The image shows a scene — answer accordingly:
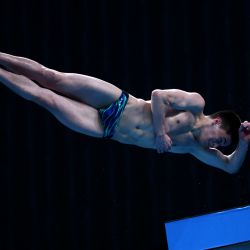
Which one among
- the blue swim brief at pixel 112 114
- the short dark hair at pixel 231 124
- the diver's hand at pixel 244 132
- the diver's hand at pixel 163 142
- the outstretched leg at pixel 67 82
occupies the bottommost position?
the diver's hand at pixel 163 142

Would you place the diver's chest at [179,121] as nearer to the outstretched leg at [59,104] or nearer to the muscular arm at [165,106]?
the muscular arm at [165,106]

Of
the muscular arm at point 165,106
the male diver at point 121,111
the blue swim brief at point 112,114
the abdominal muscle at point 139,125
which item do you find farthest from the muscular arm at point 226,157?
the blue swim brief at point 112,114

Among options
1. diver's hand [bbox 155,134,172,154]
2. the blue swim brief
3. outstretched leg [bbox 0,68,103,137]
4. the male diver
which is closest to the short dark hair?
the male diver

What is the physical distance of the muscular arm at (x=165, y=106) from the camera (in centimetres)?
377

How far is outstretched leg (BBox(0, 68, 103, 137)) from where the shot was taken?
12.2 feet

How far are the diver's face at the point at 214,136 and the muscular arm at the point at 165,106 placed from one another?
0.59ft

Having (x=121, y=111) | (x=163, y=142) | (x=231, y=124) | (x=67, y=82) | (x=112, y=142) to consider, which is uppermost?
(x=112, y=142)

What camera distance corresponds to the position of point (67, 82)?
3836 millimetres

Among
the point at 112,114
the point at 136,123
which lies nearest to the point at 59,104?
the point at 112,114

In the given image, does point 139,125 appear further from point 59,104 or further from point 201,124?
point 59,104

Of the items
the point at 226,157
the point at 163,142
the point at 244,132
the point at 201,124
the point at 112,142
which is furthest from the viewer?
the point at 112,142

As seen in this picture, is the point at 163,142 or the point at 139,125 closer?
the point at 163,142

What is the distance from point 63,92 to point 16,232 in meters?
2.48

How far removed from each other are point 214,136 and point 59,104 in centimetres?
105
